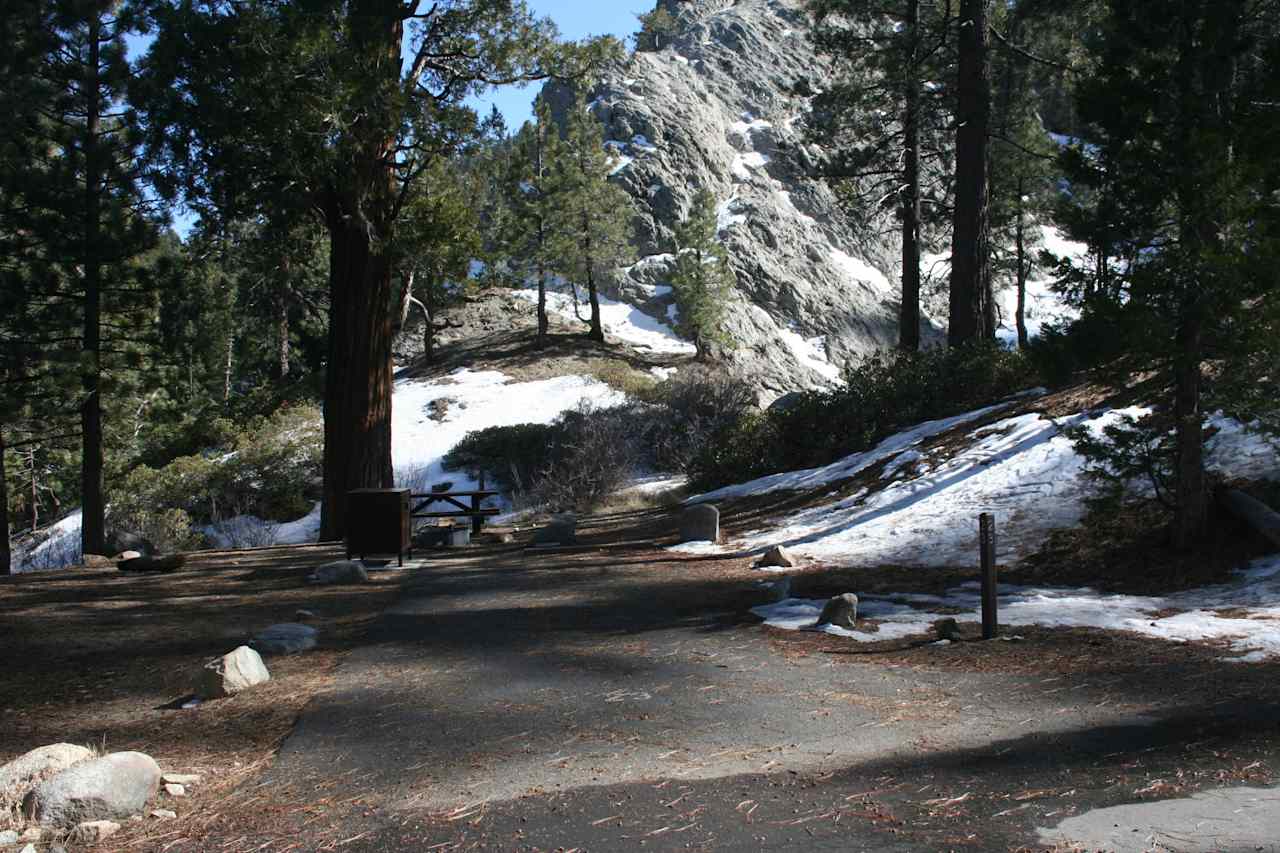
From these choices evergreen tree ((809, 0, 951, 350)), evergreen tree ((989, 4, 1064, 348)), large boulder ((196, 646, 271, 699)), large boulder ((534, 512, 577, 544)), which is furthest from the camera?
evergreen tree ((809, 0, 951, 350))

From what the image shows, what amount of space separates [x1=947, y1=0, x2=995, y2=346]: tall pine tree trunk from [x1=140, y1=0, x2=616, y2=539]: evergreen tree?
5817 millimetres

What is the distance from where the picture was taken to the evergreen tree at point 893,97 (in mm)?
18172

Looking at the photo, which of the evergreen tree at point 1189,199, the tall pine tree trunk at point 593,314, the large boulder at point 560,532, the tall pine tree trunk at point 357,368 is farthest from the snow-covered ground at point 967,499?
the tall pine tree trunk at point 593,314

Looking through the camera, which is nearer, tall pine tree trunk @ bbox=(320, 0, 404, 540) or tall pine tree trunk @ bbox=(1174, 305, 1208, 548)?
tall pine tree trunk @ bbox=(1174, 305, 1208, 548)

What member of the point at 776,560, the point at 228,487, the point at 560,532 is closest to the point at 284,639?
the point at 776,560

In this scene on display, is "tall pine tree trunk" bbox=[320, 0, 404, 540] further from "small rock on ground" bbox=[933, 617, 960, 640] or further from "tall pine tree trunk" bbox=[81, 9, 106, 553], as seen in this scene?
"small rock on ground" bbox=[933, 617, 960, 640]

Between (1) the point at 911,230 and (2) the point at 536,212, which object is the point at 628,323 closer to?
(2) the point at 536,212

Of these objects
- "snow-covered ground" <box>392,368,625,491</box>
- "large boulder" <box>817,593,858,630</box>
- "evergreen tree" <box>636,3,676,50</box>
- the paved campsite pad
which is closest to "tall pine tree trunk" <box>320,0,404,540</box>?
the paved campsite pad

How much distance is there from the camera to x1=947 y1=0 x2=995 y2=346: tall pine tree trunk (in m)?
15.1

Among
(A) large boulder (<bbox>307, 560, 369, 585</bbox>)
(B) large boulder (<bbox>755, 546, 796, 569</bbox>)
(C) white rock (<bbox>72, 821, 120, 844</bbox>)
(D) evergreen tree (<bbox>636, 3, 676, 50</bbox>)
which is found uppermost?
(D) evergreen tree (<bbox>636, 3, 676, 50</bbox>)

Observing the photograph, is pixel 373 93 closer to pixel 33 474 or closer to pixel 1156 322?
pixel 1156 322

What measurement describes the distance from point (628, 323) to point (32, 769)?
49088 millimetres

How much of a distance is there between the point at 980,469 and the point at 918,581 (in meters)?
3.16

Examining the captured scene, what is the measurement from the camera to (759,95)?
3066 inches
